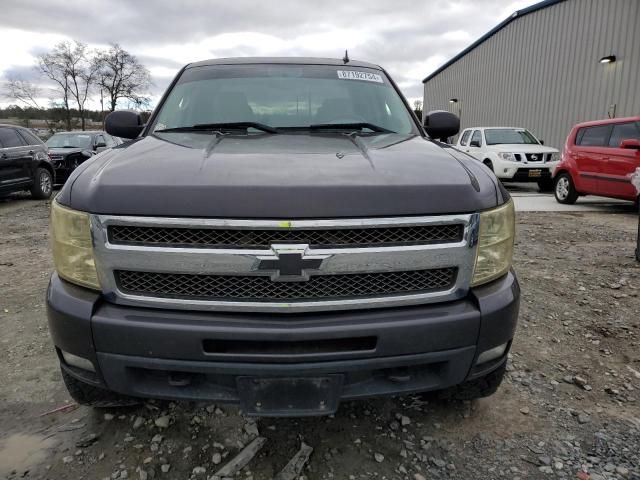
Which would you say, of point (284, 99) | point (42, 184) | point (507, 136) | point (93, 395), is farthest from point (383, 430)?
point (507, 136)

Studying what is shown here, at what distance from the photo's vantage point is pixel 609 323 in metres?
3.55

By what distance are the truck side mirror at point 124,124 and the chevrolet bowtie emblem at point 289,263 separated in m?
1.89

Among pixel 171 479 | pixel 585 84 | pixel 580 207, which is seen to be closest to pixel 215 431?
pixel 171 479

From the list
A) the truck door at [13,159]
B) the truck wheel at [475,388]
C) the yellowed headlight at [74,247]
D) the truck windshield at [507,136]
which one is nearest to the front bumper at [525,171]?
the truck windshield at [507,136]

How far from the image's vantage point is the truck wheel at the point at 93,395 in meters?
2.05

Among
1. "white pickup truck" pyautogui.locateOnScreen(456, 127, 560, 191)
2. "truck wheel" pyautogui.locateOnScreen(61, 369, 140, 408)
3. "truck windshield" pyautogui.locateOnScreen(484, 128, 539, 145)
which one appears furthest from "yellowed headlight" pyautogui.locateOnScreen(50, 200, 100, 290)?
"truck windshield" pyautogui.locateOnScreen(484, 128, 539, 145)

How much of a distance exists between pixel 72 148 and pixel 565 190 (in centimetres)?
1247

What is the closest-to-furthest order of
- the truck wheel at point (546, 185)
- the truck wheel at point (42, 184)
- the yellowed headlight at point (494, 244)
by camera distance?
1. the yellowed headlight at point (494, 244)
2. the truck wheel at point (42, 184)
3. the truck wheel at point (546, 185)

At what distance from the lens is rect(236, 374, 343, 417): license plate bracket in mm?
1688

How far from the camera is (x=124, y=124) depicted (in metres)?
3.03

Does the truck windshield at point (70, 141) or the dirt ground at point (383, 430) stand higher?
the truck windshield at point (70, 141)

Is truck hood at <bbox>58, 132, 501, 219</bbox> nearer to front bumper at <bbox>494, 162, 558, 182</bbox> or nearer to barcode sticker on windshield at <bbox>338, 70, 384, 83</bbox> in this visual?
barcode sticker on windshield at <bbox>338, 70, 384, 83</bbox>

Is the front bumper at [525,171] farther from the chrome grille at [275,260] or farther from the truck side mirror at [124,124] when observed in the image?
the chrome grille at [275,260]

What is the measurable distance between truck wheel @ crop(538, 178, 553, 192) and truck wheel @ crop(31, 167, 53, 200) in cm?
1228
